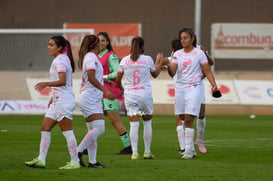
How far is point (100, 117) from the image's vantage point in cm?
1302

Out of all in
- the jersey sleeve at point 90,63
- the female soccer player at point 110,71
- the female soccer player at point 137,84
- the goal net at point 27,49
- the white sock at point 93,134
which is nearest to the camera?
the jersey sleeve at point 90,63

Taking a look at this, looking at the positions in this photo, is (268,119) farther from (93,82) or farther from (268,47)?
(93,82)

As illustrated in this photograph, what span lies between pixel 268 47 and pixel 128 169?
82.1 feet

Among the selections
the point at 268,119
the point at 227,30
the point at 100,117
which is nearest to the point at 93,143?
the point at 100,117

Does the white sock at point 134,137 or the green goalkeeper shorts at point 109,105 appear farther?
the green goalkeeper shorts at point 109,105

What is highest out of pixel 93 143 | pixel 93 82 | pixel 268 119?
pixel 93 82

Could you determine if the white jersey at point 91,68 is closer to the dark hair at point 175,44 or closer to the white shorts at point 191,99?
the white shorts at point 191,99

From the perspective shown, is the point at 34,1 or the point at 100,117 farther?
the point at 34,1

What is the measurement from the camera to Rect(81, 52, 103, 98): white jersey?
1288 cm

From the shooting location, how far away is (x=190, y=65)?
15.0 metres

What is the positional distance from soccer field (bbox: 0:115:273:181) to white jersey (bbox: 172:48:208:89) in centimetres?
132

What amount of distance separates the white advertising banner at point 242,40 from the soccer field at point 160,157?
11776mm

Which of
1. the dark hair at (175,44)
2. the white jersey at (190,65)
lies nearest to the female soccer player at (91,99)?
the white jersey at (190,65)

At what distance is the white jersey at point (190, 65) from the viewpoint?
15.0m
